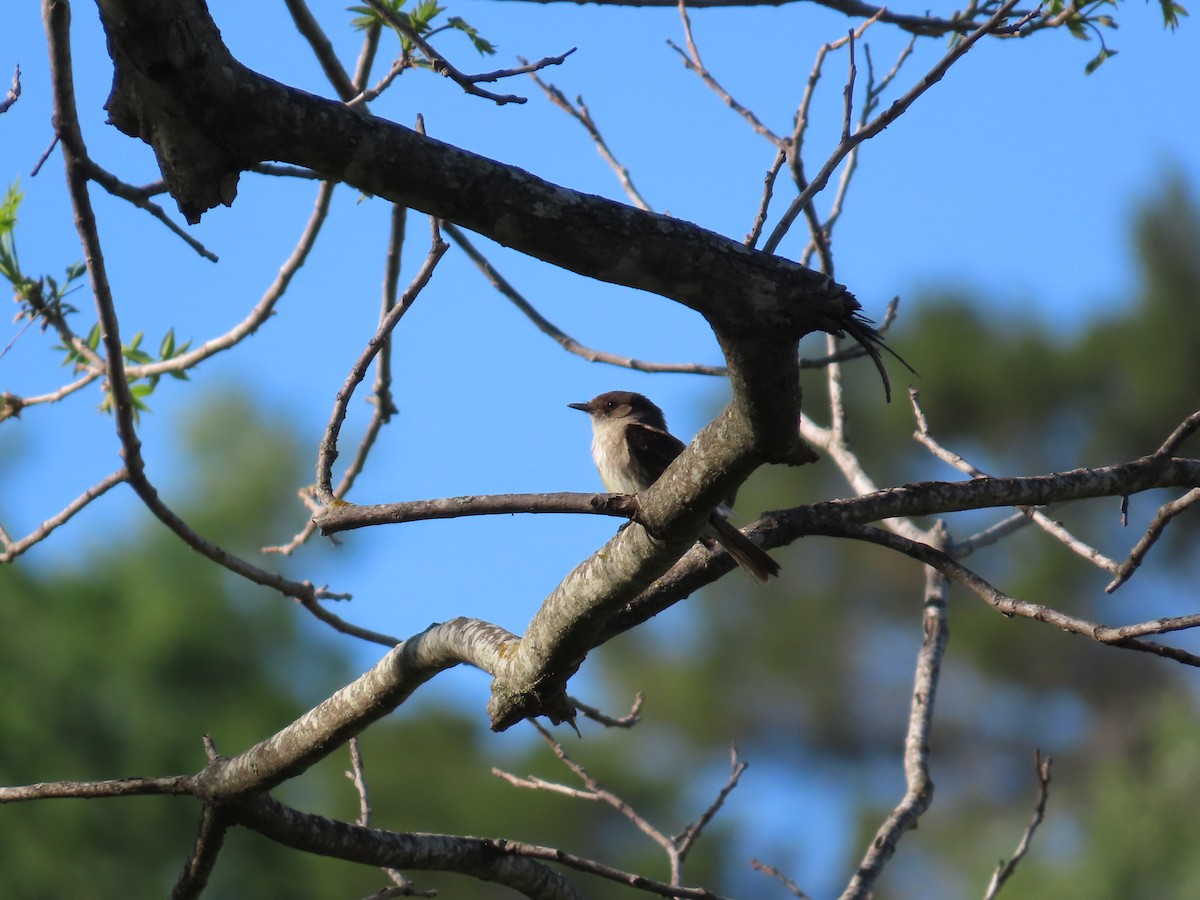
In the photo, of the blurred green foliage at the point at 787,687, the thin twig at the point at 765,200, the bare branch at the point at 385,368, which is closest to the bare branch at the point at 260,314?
the bare branch at the point at 385,368

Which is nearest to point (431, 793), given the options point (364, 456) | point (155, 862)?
point (155, 862)

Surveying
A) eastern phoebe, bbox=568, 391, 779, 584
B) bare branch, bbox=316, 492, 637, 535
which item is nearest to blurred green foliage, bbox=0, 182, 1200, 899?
eastern phoebe, bbox=568, 391, 779, 584

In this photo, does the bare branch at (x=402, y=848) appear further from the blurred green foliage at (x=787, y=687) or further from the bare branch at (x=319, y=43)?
the blurred green foliage at (x=787, y=687)

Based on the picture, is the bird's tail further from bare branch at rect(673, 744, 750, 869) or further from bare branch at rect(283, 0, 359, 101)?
bare branch at rect(283, 0, 359, 101)

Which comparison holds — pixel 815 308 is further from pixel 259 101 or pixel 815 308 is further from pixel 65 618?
pixel 65 618

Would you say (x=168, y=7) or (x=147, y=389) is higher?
(x=147, y=389)

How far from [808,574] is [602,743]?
346 inches

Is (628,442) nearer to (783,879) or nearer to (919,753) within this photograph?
(919,753)

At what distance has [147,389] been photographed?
5.25m

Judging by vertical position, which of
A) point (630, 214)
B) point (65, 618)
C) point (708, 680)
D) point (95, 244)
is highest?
point (708, 680)

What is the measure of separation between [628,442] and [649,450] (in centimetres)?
13

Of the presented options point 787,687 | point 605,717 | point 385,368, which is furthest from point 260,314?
point 787,687

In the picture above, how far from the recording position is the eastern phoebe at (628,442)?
580 centimetres

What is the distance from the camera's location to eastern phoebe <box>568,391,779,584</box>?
5.80m
